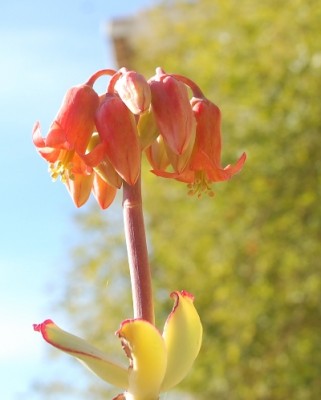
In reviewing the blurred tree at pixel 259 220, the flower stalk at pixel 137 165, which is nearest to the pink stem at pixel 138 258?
the flower stalk at pixel 137 165

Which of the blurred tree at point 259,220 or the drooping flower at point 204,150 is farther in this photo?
the blurred tree at point 259,220

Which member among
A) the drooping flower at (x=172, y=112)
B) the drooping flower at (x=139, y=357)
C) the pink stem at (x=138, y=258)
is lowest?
the drooping flower at (x=139, y=357)

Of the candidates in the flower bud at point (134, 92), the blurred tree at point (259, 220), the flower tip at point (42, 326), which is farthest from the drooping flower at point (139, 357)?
the blurred tree at point (259, 220)

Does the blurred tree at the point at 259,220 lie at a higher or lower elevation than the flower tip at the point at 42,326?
higher

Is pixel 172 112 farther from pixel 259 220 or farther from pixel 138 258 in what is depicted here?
pixel 259 220

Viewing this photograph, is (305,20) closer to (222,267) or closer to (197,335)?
(222,267)

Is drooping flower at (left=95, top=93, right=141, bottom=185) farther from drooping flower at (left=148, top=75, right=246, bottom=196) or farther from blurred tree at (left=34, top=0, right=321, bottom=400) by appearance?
blurred tree at (left=34, top=0, right=321, bottom=400)

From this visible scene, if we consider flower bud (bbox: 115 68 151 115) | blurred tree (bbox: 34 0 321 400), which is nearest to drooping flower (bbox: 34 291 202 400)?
flower bud (bbox: 115 68 151 115)

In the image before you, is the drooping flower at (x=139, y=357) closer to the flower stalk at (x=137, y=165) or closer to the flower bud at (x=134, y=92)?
the flower stalk at (x=137, y=165)
